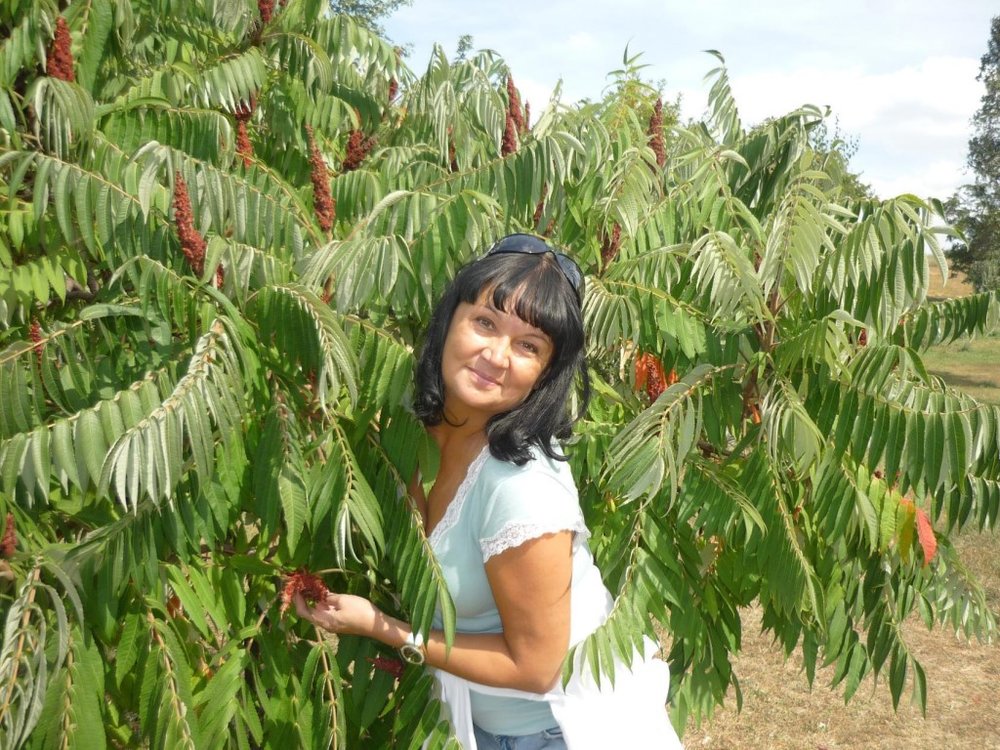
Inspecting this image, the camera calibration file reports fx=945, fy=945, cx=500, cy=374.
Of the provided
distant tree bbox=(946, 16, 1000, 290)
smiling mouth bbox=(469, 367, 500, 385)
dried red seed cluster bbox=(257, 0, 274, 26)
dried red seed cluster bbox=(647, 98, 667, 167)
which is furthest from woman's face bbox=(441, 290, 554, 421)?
distant tree bbox=(946, 16, 1000, 290)

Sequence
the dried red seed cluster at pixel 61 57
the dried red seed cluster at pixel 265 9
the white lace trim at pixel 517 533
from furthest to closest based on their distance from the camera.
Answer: the dried red seed cluster at pixel 265 9
the dried red seed cluster at pixel 61 57
the white lace trim at pixel 517 533

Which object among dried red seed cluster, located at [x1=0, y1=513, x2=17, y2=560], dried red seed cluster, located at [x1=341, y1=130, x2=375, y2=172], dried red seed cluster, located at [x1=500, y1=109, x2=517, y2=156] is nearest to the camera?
dried red seed cluster, located at [x1=0, y1=513, x2=17, y2=560]

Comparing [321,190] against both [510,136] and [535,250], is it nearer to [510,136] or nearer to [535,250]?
[535,250]

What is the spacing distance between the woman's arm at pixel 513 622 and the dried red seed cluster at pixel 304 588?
→ 0.02m

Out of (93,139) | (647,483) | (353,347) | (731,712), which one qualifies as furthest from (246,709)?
(731,712)

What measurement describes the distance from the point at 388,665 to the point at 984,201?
26.8 m

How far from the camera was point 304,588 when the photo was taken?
6.37 ft

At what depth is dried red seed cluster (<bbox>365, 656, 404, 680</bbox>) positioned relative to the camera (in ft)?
6.84

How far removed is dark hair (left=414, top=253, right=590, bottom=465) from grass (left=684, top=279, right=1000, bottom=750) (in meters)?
3.39

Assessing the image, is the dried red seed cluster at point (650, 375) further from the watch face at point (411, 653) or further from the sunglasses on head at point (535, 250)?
the watch face at point (411, 653)

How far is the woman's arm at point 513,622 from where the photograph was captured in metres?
1.90

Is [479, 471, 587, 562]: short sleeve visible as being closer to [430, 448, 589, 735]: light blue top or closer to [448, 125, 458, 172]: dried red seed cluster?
[430, 448, 589, 735]: light blue top

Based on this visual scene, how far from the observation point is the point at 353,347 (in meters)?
2.08

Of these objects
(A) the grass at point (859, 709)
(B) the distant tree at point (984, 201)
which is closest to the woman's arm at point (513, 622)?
(A) the grass at point (859, 709)
